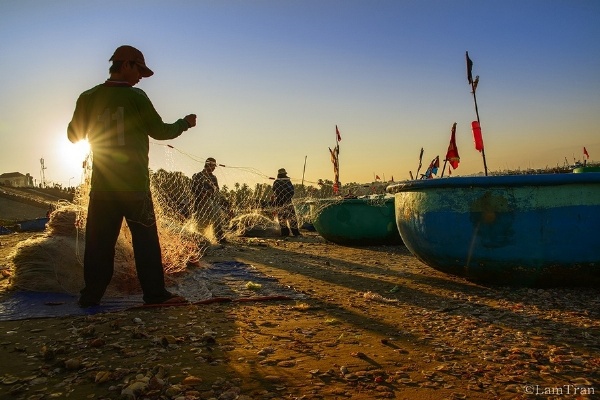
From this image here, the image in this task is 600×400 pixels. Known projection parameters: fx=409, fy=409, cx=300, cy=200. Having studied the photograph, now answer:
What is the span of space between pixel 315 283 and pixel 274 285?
0.55 m

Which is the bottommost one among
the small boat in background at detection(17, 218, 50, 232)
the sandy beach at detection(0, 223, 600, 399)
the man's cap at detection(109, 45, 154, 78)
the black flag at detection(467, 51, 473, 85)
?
the sandy beach at detection(0, 223, 600, 399)

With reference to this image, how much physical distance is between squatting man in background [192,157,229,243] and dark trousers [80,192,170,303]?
227 inches

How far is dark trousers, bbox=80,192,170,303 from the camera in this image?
3.70m

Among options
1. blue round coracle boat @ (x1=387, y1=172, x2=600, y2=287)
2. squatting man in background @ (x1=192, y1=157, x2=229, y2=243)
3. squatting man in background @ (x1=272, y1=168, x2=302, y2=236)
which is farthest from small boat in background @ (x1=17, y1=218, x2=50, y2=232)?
blue round coracle boat @ (x1=387, y1=172, x2=600, y2=287)

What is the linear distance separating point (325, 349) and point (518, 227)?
2.62 meters

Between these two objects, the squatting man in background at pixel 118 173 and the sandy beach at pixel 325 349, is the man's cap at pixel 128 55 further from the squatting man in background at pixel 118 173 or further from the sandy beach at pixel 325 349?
the sandy beach at pixel 325 349

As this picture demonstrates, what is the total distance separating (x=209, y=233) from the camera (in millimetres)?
10320

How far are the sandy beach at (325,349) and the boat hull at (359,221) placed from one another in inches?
180

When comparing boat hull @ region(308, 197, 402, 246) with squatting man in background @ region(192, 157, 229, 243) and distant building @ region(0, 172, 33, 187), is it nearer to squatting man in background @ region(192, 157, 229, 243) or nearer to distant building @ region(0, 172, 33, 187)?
squatting man in background @ region(192, 157, 229, 243)

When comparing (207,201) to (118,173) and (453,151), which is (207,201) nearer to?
(453,151)

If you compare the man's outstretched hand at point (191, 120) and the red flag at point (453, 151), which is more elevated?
the red flag at point (453, 151)

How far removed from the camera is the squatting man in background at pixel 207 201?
32.1 ft

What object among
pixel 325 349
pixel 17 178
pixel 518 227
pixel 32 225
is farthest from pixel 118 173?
pixel 17 178

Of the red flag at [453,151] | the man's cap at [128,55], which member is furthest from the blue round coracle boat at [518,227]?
the red flag at [453,151]
